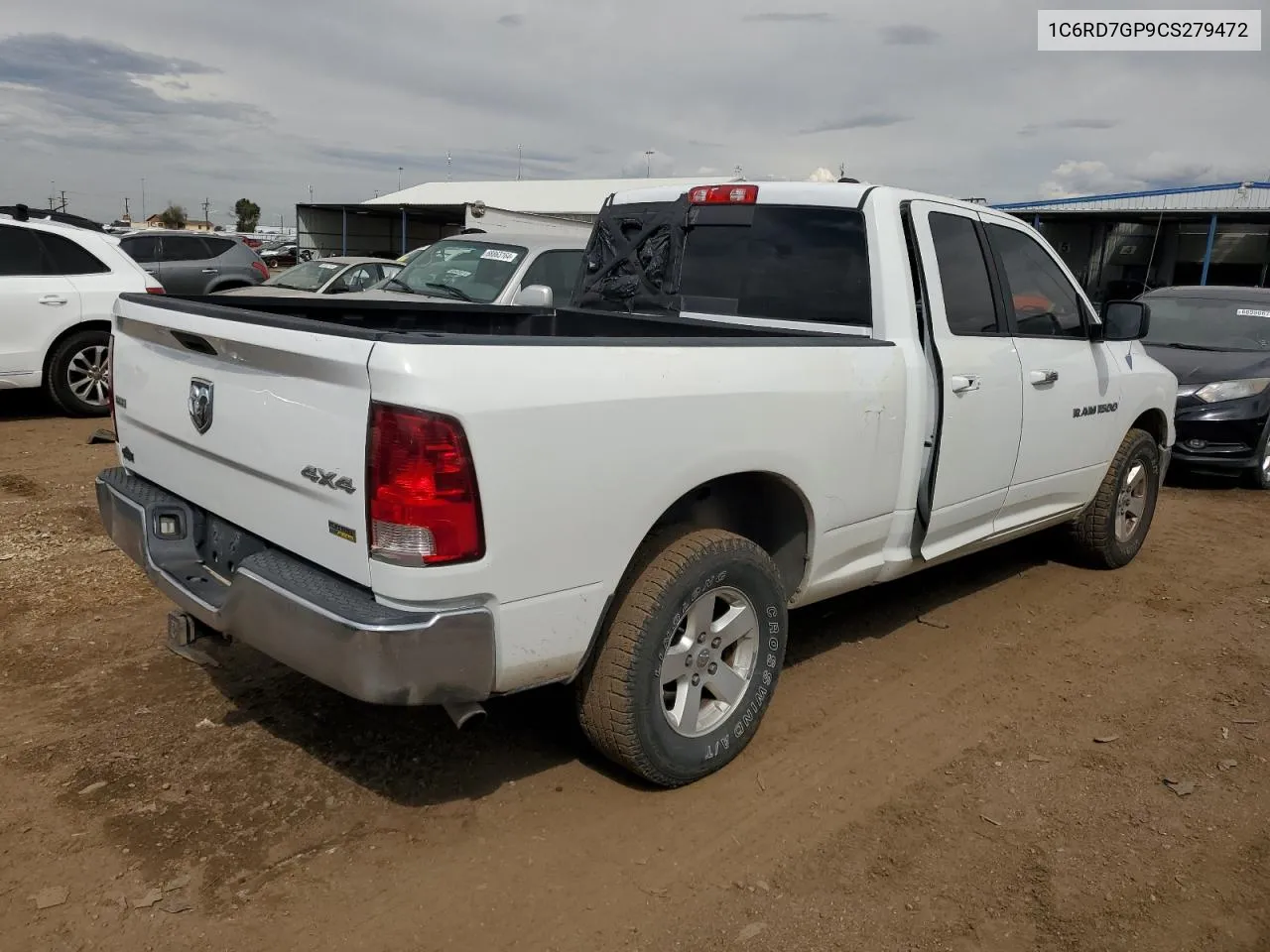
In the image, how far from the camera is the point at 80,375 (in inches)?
346

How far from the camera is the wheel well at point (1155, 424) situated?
19.0 feet

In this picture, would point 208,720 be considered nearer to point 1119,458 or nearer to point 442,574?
point 442,574

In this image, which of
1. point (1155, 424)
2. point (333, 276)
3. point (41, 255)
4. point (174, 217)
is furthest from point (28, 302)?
point (174, 217)

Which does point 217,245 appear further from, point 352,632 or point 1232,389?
point 352,632

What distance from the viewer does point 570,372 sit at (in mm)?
2619

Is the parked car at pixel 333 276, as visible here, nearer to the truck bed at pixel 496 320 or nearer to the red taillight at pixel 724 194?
the truck bed at pixel 496 320

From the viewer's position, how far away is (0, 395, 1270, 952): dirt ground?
8.67ft

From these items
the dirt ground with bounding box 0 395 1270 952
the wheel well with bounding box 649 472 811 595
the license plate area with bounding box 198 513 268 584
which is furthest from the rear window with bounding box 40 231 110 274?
the wheel well with bounding box 649 472 811 595

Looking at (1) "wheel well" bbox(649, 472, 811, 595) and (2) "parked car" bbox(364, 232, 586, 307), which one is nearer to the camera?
(1) "wheel well" bbox(649, 472, 811, 595)

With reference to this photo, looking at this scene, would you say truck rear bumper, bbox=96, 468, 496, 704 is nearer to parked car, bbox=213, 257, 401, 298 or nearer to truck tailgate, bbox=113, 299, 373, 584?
truck tailgate, bbox=113, 299, 373, 584

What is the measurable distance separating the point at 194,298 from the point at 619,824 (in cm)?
248

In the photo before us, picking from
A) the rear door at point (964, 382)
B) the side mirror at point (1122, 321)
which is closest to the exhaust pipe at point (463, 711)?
the rear door at point (964, 382)

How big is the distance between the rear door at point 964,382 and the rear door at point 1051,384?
0.13 meters

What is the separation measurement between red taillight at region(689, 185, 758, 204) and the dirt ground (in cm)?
199
